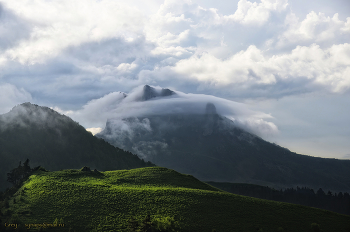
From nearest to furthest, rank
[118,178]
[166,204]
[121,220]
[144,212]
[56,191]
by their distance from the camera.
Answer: [121,220]
[144,212]
[166,204]
[56,191]
[118,178]

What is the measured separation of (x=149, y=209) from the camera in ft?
326

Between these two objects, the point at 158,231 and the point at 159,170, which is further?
the point at 159,170

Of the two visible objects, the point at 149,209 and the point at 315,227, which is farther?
the point at 149,209

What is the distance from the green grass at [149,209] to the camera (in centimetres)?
9175

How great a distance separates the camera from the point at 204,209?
10231 cm

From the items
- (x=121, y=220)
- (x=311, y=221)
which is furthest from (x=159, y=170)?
(x=311, y=221)

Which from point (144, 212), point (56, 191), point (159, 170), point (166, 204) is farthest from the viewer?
point (159, 170)

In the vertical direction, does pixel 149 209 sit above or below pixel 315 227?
above

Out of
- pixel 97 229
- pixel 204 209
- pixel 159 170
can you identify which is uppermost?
pixel 159 170

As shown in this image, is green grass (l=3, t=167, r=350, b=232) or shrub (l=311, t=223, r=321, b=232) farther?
shrub (l=311, t=223, r=321, b=232)

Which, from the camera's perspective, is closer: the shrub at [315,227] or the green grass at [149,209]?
the green grass at [149,209]

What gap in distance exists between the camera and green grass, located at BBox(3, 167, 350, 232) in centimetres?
9175

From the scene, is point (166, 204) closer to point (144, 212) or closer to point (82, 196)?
point (144, 212)

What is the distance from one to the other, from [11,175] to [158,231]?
117743mm
